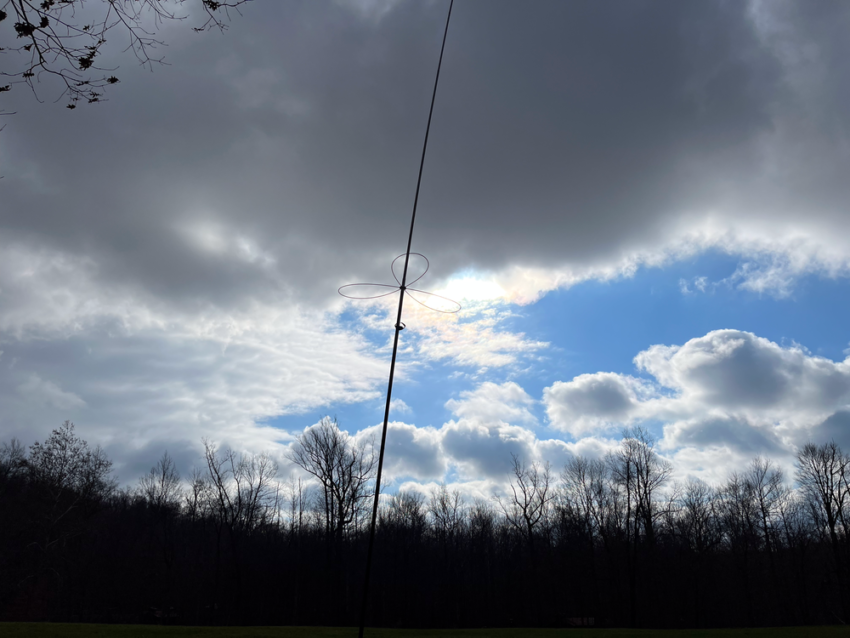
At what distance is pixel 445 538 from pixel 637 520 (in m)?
22.4

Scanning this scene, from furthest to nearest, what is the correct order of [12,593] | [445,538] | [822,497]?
[445,538] < [822,497] < [12,593]

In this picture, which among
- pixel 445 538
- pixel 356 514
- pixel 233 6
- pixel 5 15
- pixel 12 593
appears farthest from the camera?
pixel 445 538

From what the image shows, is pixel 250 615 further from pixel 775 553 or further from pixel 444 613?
pixel 775 553

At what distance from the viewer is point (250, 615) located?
175 ft

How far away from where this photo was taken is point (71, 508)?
42219 millimetres

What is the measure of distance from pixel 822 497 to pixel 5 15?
66157 mm

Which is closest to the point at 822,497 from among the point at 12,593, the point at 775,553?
the point at 775,553

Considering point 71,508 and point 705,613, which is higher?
point 71,508

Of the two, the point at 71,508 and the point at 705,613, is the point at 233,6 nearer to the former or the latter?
the point at 71,508

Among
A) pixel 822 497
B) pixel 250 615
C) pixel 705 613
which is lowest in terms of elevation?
pixel 250 615

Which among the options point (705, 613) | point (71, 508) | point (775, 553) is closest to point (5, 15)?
point (71, 508)

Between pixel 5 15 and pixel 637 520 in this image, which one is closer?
pixel 5 15

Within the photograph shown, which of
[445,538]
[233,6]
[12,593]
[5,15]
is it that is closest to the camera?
[5,15]

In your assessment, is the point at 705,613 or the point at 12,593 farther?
the point at 705,613
